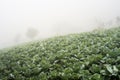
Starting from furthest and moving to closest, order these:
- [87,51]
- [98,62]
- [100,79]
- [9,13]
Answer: [9,13]
[87,51]
[98,62]
[100,79]

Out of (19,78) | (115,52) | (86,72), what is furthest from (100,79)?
(19,78)

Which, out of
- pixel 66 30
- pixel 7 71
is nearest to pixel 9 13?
pixel 66 30

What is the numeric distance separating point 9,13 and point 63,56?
17048 centimetres

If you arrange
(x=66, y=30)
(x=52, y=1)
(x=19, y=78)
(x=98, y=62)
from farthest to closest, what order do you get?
1. (x=52, y=1)
2. (x=66, y=30)
3. (x=19, y=78)
4. (x=98, y=62)

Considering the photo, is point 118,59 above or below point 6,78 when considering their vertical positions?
above

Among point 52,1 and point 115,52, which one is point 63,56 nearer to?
point 115,52

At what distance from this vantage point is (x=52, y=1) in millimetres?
196875

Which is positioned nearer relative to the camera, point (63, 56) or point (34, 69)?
point (34, 69)

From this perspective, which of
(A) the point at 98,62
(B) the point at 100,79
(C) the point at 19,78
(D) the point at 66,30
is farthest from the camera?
(D) the point at 66,30

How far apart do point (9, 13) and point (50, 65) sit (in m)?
171

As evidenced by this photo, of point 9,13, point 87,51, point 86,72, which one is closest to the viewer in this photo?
point 86,72

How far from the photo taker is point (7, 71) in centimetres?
980

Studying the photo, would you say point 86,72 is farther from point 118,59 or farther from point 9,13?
point 9,13

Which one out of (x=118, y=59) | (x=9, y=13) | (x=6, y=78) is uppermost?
(x=9, y=13)
